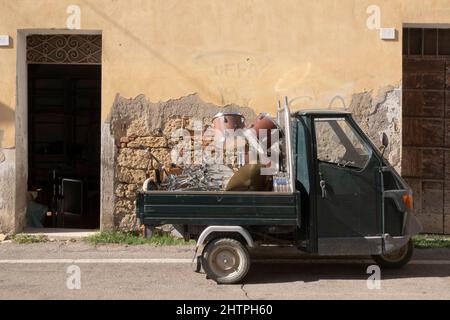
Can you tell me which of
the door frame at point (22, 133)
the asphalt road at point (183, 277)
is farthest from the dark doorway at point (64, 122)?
the asphalt road at point (183, 277)

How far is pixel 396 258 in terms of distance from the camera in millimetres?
6945

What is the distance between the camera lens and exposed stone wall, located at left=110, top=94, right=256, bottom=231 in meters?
9.15

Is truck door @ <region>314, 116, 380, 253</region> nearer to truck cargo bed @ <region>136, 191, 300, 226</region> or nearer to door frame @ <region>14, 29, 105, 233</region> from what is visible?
truck cargo bed @ <region>136, 191, 300, 226</region>

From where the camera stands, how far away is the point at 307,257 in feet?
25.5

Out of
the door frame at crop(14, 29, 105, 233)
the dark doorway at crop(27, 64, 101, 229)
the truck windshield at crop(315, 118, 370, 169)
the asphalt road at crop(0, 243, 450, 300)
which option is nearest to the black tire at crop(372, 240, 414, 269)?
the asphalt road at crop(0, 243, 450, 300)

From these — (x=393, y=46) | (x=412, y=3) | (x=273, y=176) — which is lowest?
(x=273, y=176)

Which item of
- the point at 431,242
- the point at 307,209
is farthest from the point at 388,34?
the point at 307,209

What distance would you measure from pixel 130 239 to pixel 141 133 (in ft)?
5.45

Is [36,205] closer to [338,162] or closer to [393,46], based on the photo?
[338,162]

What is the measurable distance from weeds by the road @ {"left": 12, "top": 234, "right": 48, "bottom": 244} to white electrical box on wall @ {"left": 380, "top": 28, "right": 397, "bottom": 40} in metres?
5.99

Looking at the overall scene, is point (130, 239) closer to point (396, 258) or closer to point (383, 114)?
point (396, 258)
